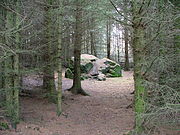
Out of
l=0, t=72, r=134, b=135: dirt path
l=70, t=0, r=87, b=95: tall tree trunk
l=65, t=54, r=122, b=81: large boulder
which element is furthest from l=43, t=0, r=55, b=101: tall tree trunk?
l=65, t=54, r=122, b=81: large boulder

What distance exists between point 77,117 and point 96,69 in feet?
40.9

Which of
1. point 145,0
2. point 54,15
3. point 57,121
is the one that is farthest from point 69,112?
point 145,0

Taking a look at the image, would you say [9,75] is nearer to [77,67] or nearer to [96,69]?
[77,67]

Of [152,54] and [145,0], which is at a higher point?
[145,0]

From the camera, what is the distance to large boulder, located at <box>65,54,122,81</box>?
69.4 ft

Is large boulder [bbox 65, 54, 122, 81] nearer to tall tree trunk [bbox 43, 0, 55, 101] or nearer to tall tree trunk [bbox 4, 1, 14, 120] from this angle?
tall tree trunk [bbox 43, 0, 55, 101]

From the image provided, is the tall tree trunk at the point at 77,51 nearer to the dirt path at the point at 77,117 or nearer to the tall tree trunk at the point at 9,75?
the dirt path at the point at 77,117

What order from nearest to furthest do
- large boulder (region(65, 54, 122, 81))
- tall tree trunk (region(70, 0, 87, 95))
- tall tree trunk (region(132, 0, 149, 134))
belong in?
tall tree trunk (region(132, 0, 149, 134)) → tall tree trunk (region(70, 0, 87, 95)) → large boulder (region(65, 54, 122, 81))

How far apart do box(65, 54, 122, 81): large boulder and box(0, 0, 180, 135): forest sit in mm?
6541

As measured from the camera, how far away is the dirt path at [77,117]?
7.91 m

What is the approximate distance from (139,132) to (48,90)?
19.5 ft

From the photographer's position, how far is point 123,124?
28.7 feet

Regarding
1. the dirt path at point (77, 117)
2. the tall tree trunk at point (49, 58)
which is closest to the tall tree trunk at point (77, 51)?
the dirt path at point (77, 117)

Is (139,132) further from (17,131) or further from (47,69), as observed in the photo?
(47,69)
